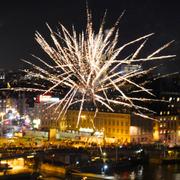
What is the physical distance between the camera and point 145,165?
70.5ft

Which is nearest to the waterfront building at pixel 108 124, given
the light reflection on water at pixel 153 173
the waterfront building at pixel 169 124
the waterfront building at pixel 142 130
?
the waterfront building at pixel 142 130

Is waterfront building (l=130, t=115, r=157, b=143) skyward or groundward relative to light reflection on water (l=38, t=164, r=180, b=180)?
skyward

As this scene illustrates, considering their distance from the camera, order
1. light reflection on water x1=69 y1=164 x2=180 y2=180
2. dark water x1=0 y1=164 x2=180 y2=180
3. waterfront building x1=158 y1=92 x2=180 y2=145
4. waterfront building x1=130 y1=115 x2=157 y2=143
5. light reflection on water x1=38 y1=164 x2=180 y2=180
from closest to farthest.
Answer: dark water x1=0 y1=164 x2=180 y2=180 < light reflection on water x1=38 y1=164 x2=180 y2=180 < light reflection on water x1=69 y1=164 x2=180 y2=180 < waterfront building x1=130 y1=115 x2=157 y2=143 < waterfront building x1=158 y1=92 x2=180 y2=145

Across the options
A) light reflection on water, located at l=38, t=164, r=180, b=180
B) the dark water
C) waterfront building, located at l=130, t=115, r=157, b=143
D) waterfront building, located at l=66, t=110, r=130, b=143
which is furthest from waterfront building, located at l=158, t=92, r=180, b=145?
the dark water

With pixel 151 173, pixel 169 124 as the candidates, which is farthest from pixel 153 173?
pixel 169 124

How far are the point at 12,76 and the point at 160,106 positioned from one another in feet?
68.4

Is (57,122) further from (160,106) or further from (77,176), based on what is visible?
(77,176)

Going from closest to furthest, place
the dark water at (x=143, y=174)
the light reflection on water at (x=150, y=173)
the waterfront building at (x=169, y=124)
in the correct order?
1. the dark water at (x=143, y=174)
2. the light reflection on water at (x=150, y=173)
3. the waterfront building at (x=169, y=124)

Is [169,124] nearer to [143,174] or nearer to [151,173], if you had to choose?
[151,173]

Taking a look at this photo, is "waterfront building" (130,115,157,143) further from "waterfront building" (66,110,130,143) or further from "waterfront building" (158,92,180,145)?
"waterfront building" (158,92,180,145)

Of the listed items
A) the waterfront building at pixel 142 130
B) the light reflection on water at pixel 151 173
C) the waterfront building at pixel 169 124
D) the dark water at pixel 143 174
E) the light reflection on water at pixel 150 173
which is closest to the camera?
the dark water at pixel 143 174

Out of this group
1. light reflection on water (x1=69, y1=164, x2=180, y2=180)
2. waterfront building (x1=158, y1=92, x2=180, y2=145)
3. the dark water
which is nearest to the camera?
the dark water

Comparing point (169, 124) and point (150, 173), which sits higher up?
point (169, 124)

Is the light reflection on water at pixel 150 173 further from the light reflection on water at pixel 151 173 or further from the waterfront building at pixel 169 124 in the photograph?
the waterfront building at pixel 169 124
